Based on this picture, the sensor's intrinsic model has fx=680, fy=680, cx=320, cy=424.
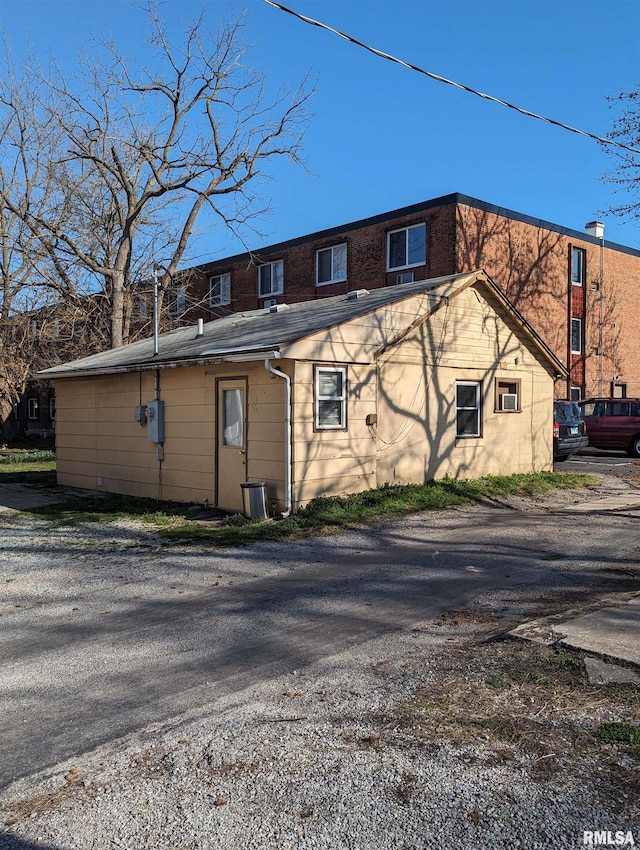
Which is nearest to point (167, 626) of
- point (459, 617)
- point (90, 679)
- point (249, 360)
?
point (90, 679)

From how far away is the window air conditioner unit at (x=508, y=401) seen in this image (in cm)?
1592

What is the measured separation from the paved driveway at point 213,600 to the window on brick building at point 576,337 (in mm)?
20786

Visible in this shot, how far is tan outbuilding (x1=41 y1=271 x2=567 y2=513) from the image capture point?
11.6m

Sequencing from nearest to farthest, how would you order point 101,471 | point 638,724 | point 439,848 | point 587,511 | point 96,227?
point 439,848, point 638,724, point 587,511, point 101,471, point 96,227

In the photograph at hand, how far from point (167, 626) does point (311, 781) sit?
3.16 meters

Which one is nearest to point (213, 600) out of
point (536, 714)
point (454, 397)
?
point (536, 714)

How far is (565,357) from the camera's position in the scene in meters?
29.7

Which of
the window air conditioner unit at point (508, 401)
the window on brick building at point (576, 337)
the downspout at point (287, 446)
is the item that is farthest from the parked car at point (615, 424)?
the downspout at point (287, 446)

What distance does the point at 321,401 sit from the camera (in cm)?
1182

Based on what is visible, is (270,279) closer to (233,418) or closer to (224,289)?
(224,289)

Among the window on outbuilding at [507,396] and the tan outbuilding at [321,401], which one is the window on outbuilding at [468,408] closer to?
the tan outbuilding at [321,401]

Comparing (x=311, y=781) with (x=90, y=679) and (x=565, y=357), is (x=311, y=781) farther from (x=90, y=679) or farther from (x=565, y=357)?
(x=565, y=357)

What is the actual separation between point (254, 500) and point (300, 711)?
7048mm

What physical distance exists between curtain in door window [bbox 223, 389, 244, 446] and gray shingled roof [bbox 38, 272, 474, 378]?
81 cm
